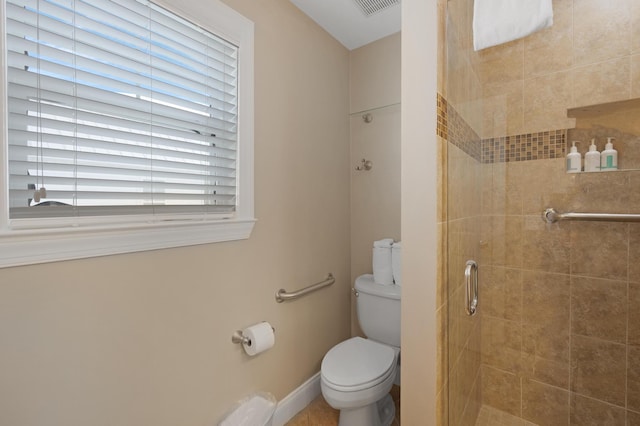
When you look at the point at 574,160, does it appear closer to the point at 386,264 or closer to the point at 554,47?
the point at 554,47

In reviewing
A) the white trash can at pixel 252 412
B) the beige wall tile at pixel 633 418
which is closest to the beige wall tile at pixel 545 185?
the beige wall tile at pixel 633 418

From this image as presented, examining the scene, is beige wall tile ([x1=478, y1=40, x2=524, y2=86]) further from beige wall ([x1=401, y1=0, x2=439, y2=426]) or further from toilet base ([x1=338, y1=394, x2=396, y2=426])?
toilet base ([x1=338, y1=394, x2=396, y2=426])

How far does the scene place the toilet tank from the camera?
70.5 inches

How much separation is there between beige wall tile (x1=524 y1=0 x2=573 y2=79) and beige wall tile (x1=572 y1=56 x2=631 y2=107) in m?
0.09

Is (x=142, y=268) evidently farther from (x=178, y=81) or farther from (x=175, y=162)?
(x=178, y=81)

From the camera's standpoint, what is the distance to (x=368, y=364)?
5.12 ft

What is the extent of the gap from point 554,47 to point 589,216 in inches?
33.3

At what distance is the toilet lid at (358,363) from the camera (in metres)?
1.45

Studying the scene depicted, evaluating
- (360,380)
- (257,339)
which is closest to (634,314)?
(360,380)

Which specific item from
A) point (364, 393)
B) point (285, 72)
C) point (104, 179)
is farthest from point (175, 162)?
point (364, 393)

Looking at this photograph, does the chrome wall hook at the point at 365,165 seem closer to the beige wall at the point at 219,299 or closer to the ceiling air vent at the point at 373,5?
the beige wall at the point at 219,299

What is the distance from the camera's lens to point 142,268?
3.75ft

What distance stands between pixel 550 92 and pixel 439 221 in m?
1.07

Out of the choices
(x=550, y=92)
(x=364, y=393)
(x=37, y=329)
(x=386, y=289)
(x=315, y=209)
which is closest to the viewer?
(x=37, y=329)
